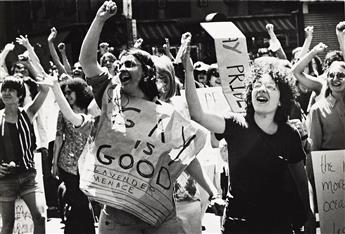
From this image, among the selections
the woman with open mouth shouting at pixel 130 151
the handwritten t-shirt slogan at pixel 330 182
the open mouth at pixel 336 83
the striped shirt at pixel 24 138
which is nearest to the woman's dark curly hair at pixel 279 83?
the woman with open mouth shouting at pixel 130 151

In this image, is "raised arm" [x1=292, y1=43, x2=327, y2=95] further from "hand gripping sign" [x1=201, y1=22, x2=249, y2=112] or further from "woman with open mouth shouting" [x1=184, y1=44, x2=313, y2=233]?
"woman with open mouth shouting" [x1=184, y1=44, x2=313, y2=233]

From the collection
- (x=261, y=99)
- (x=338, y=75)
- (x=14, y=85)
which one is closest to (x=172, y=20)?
(x=338, y=75)

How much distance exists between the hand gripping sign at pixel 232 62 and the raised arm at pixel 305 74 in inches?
25.9

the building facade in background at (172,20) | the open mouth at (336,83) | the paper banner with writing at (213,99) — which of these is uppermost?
the open mouth at (336,83)

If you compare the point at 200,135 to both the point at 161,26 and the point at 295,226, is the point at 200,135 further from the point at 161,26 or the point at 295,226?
the point at 161,26

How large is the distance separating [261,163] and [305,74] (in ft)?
8.70

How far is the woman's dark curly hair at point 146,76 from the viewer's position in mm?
3887

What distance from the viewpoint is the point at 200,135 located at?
3941mm

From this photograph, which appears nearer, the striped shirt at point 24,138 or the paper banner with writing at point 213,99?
the striped shirt at point 24,138

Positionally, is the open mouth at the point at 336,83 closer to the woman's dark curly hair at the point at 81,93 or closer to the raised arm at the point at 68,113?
the woman's dark curly hair at the point at 81,93

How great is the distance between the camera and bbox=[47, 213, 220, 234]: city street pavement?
290 inches

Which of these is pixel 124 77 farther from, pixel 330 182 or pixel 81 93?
pixel 81 93

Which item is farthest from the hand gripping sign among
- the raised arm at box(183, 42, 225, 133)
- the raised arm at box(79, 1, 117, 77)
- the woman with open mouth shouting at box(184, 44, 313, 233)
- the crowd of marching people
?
the raised arm at box(79, 1, 117, 77)

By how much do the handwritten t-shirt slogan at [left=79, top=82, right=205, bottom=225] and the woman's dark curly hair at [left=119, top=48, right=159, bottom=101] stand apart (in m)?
0.08
